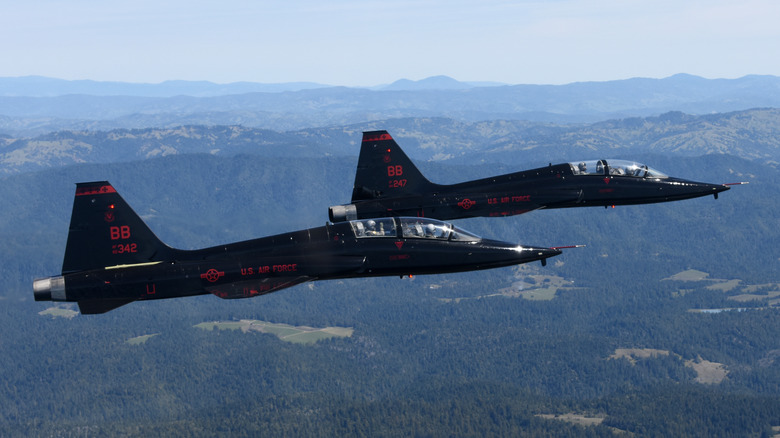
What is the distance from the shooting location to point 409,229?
167 ft

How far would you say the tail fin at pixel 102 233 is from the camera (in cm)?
4772

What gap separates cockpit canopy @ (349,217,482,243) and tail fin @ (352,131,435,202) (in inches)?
437

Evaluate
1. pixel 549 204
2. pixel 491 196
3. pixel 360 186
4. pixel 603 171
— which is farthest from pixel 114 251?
pixel 603 171

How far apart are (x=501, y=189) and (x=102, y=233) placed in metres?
29.6

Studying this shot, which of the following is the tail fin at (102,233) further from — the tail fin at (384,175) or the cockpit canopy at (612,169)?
the cockpit canopy at (612,169)

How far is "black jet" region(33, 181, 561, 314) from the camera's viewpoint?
47875mm

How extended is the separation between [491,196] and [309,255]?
1778 centimetres

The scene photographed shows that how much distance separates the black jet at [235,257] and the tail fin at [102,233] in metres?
0.06

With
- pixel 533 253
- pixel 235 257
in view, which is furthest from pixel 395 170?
pixel 235 257

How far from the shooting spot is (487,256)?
51000 millimetres

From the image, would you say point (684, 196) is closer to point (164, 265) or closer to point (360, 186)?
point (360, 186)

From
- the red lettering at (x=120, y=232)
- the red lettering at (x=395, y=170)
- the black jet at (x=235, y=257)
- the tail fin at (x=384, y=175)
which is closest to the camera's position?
the black jet at (x=235, y=257)

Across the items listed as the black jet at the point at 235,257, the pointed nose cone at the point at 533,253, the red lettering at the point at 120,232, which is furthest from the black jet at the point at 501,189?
the red lettering at the point at 120,232

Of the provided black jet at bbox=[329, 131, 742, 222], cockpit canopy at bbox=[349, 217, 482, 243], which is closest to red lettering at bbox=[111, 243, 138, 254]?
cockpit canopy at bbox=[349, 217, 482, 243]
